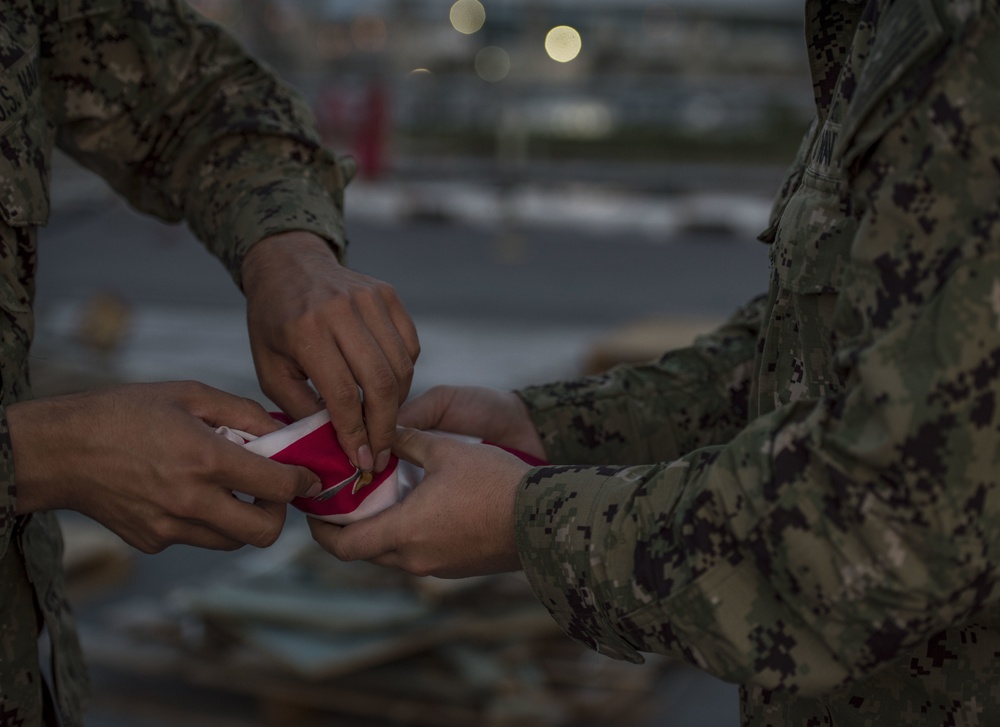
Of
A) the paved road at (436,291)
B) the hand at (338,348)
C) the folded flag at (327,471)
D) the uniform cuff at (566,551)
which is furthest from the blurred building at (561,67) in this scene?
the uniform cuff at (566,551)

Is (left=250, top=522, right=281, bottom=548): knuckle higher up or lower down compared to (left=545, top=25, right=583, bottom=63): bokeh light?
higher up

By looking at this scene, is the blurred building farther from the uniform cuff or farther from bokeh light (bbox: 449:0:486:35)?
the uniform cuff

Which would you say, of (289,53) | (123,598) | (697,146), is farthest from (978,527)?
(289,53)

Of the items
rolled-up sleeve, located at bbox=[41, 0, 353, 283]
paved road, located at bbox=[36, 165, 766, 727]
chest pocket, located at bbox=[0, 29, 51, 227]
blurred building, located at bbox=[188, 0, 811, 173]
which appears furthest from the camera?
blurred building, located at bbox=[188, 0, 811, 173]

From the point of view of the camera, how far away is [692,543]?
115 centimetres

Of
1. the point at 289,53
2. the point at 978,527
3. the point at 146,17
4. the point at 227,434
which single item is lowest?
the point at 289,53

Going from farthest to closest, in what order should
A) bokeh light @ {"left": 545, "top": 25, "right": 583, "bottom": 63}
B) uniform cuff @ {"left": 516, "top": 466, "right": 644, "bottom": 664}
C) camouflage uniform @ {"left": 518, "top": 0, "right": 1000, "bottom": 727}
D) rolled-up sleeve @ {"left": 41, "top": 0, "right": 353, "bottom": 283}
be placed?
1. bokeh light @ {"left": 545, "top": 25, "right": 583, "bottom": 63}
2. rolled-up sleeve @ {"left": 41, "top": 0, "right": 353, "bottom": 283}
3. uniform cuff @ {"left": 516, "top": 466, "right": 644, "bottom": 664}
4. camouflage uniform @ {"left": 518, "top": 0, "right": 1000, "bottom": 727}

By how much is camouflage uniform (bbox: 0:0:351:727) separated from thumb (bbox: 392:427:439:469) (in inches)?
16.4

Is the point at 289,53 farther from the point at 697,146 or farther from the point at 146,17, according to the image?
the point at 146,17

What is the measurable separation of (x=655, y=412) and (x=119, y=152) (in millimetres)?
997

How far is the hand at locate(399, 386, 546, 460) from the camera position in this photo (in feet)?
5.92

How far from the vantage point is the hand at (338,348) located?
1.53m

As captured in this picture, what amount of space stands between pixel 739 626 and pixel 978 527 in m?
0.25

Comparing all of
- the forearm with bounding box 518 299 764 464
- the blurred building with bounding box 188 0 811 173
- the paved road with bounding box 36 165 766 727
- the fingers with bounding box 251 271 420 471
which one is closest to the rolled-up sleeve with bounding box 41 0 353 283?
the fingers with bounding box 251 271 420 471
